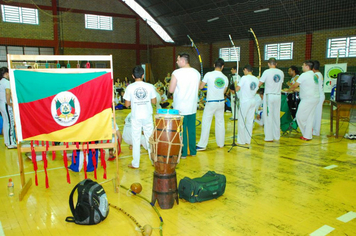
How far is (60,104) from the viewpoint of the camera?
351cm

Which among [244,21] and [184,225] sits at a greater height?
[244,21]

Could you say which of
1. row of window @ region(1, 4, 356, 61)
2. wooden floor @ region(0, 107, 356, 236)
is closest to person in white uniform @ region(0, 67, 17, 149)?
wooden floor @ region(0, 107, 356, 236)

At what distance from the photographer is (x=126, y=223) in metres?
2.96

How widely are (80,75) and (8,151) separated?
11.3ft

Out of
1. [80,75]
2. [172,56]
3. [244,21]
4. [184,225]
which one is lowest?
[184,225]

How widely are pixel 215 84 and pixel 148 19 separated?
1923cm

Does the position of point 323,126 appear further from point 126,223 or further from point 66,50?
point 66,50

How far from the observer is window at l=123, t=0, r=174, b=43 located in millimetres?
22186

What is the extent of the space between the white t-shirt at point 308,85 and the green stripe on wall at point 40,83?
487cm

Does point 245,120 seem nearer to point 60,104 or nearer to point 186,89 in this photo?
point 186,89

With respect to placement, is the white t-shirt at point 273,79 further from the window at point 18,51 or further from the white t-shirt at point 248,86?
the window at point 18,51

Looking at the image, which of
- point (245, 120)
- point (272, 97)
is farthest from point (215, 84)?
point (272, 97)

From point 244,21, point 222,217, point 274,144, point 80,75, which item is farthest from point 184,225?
point 244,21

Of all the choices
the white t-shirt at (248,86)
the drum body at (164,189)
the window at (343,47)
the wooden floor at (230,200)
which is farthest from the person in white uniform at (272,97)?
the window at (343,47)
